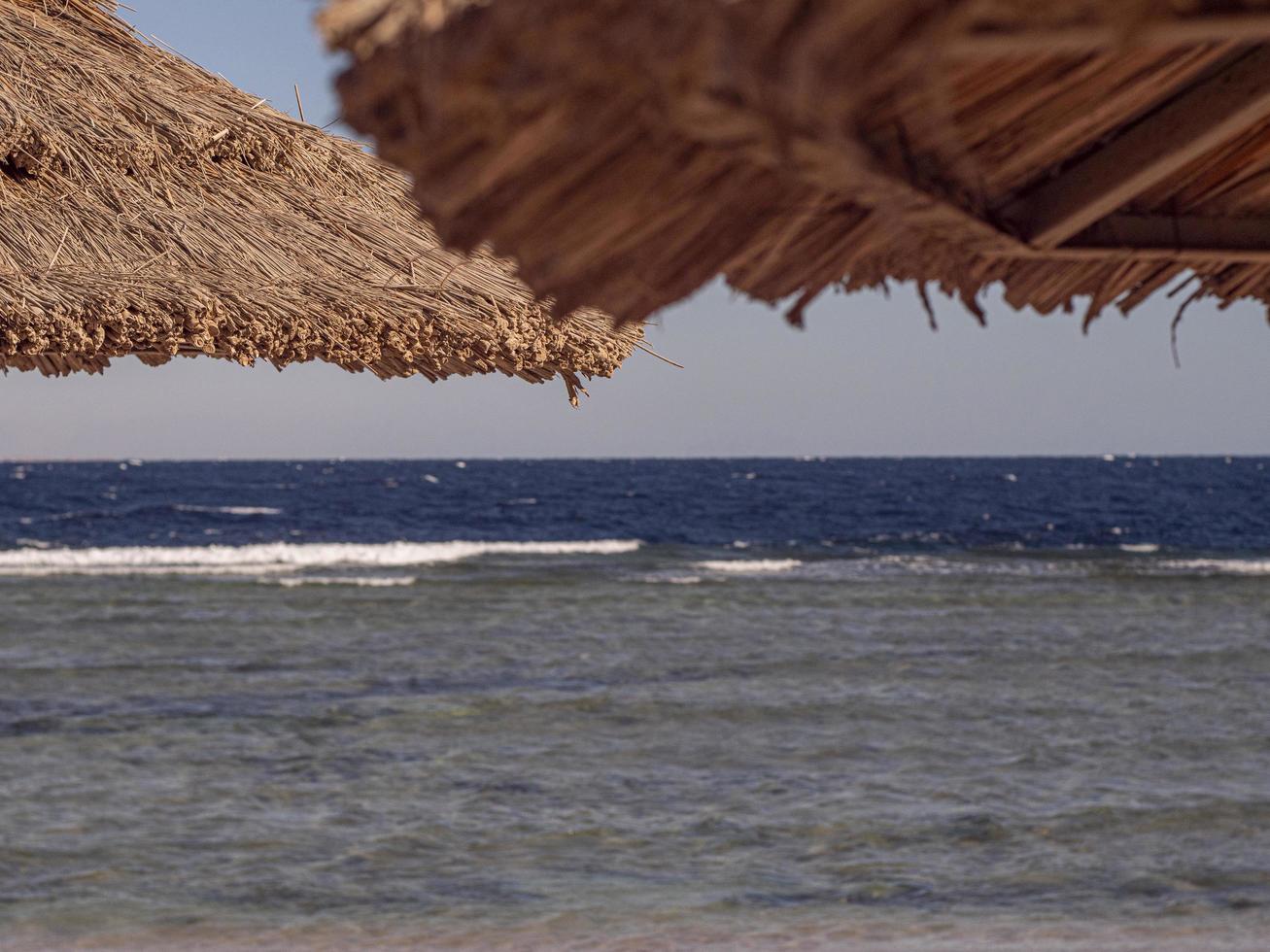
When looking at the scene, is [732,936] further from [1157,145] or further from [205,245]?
[1157,145]

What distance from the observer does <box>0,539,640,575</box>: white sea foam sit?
22.7 meters

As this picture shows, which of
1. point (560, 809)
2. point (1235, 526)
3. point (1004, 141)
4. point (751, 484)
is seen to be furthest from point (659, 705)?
point (751, 484)

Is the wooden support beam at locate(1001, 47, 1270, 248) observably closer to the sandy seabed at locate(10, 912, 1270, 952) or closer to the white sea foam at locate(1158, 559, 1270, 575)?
the sandy seabed at locate(10, 912, 1270, 952)

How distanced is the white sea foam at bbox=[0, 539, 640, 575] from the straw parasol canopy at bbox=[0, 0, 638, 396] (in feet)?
60.9

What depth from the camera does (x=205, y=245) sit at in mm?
3436

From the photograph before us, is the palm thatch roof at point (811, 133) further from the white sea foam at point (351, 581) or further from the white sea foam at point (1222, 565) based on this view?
the white sea foam at point (1222, 565)

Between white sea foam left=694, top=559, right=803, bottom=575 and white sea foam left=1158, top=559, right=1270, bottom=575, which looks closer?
white sea foam left=694, top=559, right=803, bottom=575

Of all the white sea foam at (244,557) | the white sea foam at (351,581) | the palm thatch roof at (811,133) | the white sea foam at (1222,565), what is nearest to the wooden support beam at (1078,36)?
the palm thatch roof at (811,133)

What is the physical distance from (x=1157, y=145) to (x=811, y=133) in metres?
0.67

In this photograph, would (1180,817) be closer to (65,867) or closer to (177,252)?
(65,867)

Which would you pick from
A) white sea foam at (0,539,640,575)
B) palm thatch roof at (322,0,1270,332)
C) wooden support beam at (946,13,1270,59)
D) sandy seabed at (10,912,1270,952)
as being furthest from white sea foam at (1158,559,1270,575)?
wooden support beam at (946,13,1270,59)

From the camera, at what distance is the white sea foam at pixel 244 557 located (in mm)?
22688

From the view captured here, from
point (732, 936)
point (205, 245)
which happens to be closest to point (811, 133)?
point (205, 245)

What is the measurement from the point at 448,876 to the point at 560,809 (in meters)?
1.26
